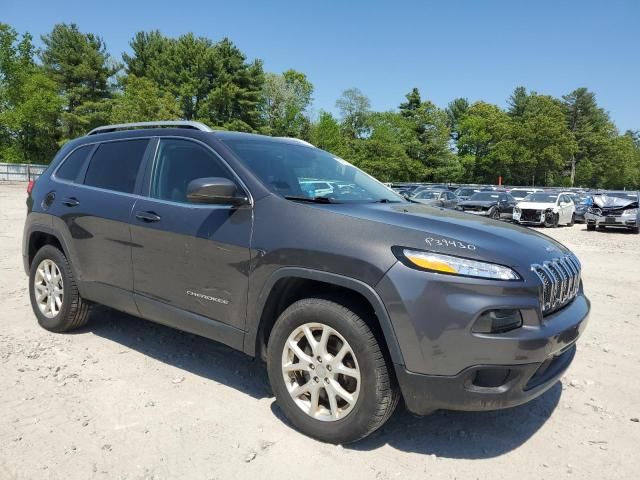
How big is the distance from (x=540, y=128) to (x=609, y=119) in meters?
42.9

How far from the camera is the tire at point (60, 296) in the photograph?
4.46m

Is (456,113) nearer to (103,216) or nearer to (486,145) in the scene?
(486,145)

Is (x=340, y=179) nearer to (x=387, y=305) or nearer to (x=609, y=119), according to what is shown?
(x=387, y=305)

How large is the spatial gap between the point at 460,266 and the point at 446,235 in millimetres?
206

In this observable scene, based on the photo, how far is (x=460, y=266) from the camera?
8.39 feet

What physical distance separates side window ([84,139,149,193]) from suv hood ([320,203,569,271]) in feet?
5.82

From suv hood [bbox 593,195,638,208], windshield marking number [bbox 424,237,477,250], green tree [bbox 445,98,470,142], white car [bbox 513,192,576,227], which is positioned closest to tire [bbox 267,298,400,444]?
windshield marking number [bbox 424,237,477,250]

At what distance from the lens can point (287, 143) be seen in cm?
411

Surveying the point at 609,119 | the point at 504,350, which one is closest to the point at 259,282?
the point at 504,350

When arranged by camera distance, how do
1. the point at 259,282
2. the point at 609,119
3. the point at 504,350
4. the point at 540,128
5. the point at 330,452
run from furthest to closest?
the point at 609,119
the point at 540,128
the point at 259,282
the point at 330,452
the point at 504,350

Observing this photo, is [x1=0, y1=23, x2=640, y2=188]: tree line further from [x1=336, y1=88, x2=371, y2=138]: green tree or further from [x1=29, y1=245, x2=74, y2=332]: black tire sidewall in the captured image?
[x1=29, y1=245, x2=74, y2=332]: black tire sidewall

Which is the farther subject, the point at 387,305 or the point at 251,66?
the point at 251,66

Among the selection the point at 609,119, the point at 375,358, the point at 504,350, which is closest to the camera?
the point at 504,350

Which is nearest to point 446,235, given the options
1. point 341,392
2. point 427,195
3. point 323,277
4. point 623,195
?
point 323,277
